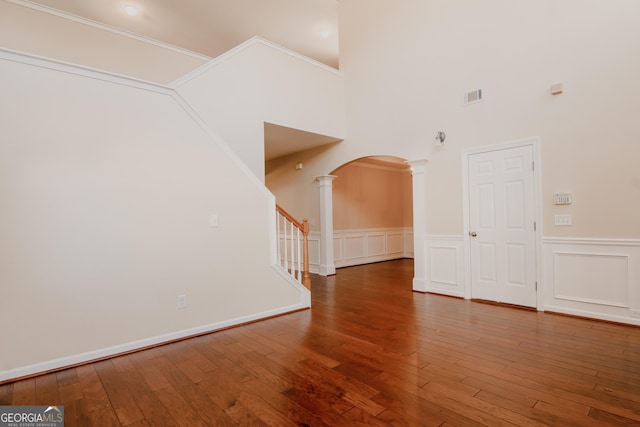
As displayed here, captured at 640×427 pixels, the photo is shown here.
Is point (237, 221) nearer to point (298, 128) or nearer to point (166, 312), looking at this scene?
point (166, 312)

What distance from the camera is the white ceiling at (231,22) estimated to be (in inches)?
220

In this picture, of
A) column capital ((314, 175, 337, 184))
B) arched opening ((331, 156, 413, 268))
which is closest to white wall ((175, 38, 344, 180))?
column capital ((314, 175, 337, 184))

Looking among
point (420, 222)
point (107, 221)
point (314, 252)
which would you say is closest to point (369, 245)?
point (314, 252)

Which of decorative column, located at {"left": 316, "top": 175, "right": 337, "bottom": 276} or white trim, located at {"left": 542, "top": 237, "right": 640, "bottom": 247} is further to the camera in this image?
decorative column, located at {"left": 316, "top": 175, "right": 337, "bottom": 276}

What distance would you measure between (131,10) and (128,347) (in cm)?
593

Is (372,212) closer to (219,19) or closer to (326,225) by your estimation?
(326,225)

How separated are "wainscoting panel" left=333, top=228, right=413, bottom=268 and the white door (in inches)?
128

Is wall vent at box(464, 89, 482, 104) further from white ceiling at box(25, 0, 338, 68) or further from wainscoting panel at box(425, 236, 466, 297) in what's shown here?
white ceiling at box(25, 0, 338, 68)

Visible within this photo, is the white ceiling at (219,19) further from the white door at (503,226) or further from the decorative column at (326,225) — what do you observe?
the white door at (503,226)

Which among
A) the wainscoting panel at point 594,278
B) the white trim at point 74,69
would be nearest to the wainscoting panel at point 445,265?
the wainscoting panel at point 594,278

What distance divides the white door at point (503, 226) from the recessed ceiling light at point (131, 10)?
20.5ft

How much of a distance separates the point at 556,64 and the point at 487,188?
154 cm

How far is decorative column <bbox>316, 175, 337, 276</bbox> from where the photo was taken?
6.33m

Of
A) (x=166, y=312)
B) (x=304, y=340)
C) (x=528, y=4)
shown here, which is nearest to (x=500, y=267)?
(x=304, y=340)
